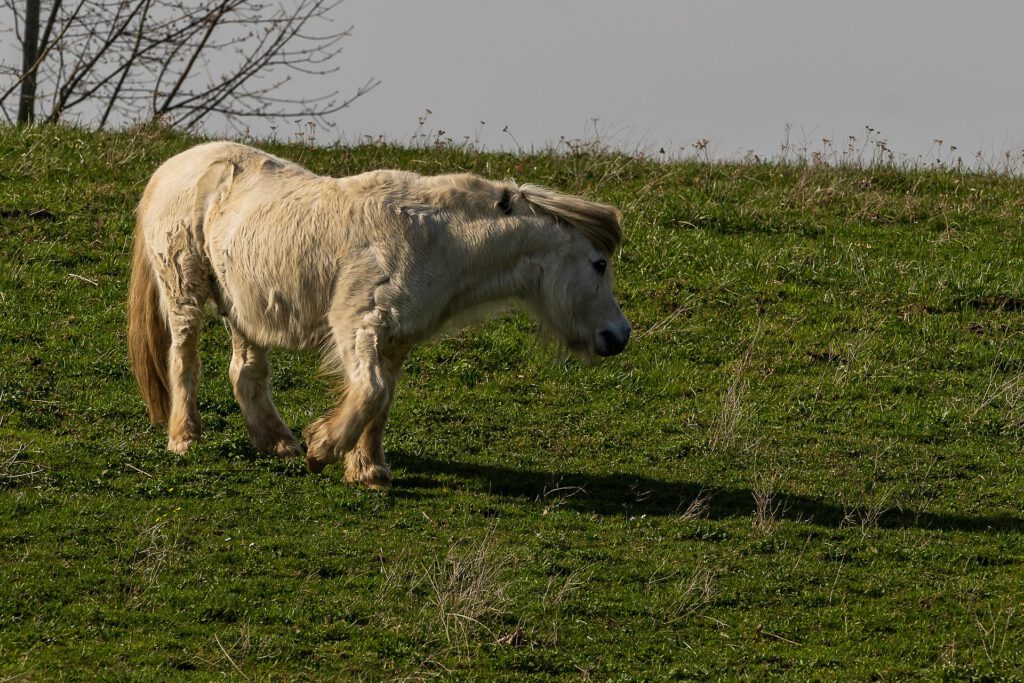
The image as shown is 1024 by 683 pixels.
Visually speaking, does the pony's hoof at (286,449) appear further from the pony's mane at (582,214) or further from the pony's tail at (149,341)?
the pony's mane at (582,214)

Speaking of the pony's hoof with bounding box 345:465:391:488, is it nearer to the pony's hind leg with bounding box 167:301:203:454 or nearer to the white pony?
the white pony

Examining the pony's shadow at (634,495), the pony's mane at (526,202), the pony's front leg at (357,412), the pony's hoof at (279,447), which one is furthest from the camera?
the pony's hoof at (279,447)

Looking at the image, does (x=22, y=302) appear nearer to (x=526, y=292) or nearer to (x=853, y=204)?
(x=526, y=292)

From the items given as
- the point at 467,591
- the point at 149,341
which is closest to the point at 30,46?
the point at 149,341

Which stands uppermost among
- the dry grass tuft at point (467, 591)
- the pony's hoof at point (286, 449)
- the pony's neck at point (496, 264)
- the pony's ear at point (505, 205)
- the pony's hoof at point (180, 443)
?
the pony's ear at point (505, 205)

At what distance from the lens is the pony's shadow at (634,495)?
26.3 feet

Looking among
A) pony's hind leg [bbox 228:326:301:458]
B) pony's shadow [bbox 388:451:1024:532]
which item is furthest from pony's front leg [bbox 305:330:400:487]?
pony's hind leg [bbox 228:326:301:458]

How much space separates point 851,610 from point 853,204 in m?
9.02

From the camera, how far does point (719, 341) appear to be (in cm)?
1161

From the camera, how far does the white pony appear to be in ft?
25.8

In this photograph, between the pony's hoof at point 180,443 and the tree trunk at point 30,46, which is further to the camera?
the tree trunk at point 30,46

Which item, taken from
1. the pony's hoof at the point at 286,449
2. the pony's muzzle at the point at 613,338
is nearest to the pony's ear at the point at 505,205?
the pony's muzzle at the point at 613,338

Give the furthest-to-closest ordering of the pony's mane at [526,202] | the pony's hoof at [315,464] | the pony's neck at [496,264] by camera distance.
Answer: the pony's mane at [526,202], the pony's neck at [496,264], the pony's hoof at [315,464]

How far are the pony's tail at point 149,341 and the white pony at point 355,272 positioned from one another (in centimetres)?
27
